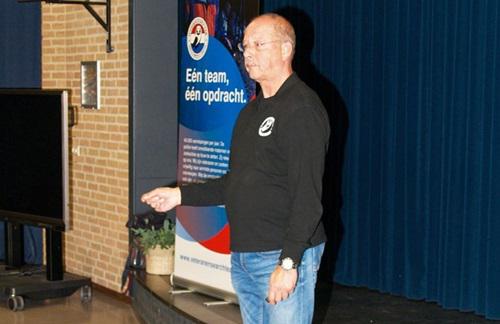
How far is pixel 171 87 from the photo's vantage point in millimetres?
6043

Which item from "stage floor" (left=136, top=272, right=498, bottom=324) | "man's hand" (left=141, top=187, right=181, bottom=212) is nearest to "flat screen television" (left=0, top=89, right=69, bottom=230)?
"stage floor" (left=136, top=272, right=498, bottom=324)

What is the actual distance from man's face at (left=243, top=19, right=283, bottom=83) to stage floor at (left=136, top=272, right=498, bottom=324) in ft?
6.90

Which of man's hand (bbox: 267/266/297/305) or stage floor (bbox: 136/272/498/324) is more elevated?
man's hand (bbox: 267/266/297/305)

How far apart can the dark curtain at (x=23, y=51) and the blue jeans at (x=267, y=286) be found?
15.8 feet

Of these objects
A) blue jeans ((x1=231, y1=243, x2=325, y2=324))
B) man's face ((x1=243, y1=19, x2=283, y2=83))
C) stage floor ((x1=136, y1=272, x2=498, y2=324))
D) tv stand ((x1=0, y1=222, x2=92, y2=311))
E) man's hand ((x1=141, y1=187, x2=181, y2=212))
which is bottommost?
tv stand ((x1=0, y1=222, x2=92, y2=311))

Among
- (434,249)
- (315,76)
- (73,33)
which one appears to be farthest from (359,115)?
(73,33)

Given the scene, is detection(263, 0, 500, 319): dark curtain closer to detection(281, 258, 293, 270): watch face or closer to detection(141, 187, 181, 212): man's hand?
detection(141, 187, 181, 212): man's hand

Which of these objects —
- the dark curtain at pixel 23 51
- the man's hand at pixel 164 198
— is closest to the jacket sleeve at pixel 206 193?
the man's hand at pixel 164 198

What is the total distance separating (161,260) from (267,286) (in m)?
2.94

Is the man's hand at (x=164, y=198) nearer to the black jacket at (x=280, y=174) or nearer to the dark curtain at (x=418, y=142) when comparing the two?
the black jacket at (x=280, y=174)

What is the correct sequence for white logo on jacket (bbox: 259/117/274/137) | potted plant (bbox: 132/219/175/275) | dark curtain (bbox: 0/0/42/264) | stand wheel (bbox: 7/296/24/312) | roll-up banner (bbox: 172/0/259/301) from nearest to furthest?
white logo on jacket (bbox: 259/117/274/137)
roll-up banner (bbox: 172/0/259/301)
potted plant (bbox: 132/219/175/275)
stand wheel (bbox: 7/296/24/312)
dark curtain (bbox: 0/0/42/264)

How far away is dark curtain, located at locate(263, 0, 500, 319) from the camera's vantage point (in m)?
5.00

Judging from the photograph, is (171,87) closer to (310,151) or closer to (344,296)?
(344,296)

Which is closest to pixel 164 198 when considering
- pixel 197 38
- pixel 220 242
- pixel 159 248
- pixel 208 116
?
pixel 220 242
